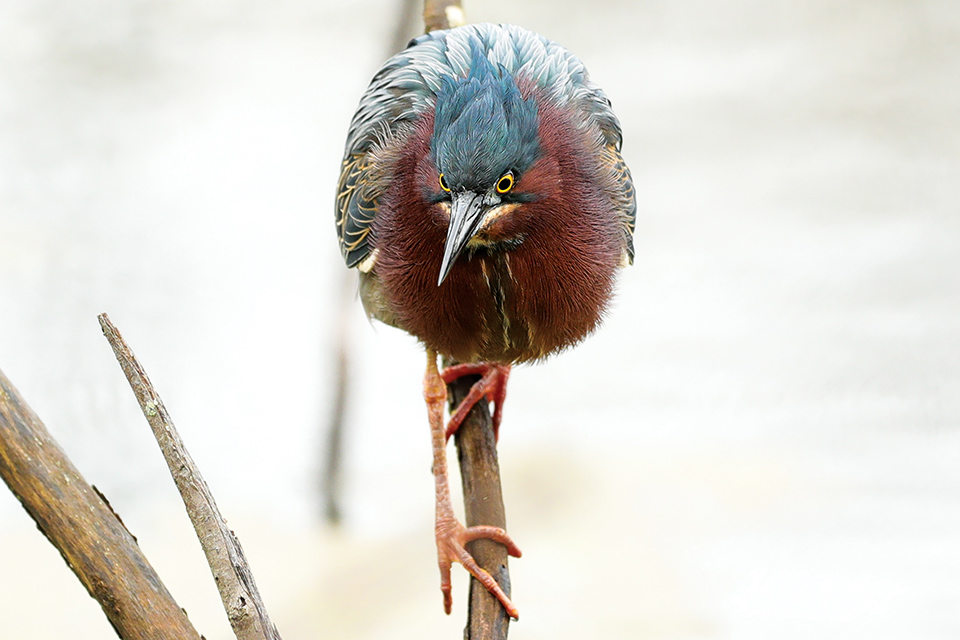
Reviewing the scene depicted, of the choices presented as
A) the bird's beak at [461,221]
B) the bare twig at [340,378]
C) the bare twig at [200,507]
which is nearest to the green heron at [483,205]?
the bird's beak at [461,221]

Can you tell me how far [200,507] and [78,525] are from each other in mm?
114

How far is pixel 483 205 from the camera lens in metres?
1.02

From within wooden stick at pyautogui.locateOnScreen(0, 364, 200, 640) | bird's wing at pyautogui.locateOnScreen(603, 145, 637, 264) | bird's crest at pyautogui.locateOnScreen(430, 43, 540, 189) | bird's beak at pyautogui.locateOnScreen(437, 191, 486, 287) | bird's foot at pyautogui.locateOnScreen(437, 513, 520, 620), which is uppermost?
bird's wing at pyautogui.locateOnScreen(603, 145, 637, 264)

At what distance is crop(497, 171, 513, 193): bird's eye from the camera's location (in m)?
1.03

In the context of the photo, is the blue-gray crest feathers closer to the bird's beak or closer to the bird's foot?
the bird's beak

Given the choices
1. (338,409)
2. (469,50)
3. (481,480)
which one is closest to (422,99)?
(469,50)

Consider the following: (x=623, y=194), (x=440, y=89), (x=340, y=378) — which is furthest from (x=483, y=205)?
(x=340, y=378)

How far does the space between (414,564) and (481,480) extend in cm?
105

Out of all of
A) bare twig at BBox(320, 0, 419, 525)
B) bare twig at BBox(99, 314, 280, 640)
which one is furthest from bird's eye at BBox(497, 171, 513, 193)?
bare twig at BBox(320, 0, 419, 525)

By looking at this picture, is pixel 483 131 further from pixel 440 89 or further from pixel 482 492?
pixel 482 492

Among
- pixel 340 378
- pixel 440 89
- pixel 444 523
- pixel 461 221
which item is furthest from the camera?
pixel 340 378

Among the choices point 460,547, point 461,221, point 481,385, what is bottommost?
point 460,547

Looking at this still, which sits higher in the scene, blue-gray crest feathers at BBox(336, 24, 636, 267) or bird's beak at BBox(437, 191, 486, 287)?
blue-gray crest feathers at BBox(336, 24, 636, 267)

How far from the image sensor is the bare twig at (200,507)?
33.7 inches
